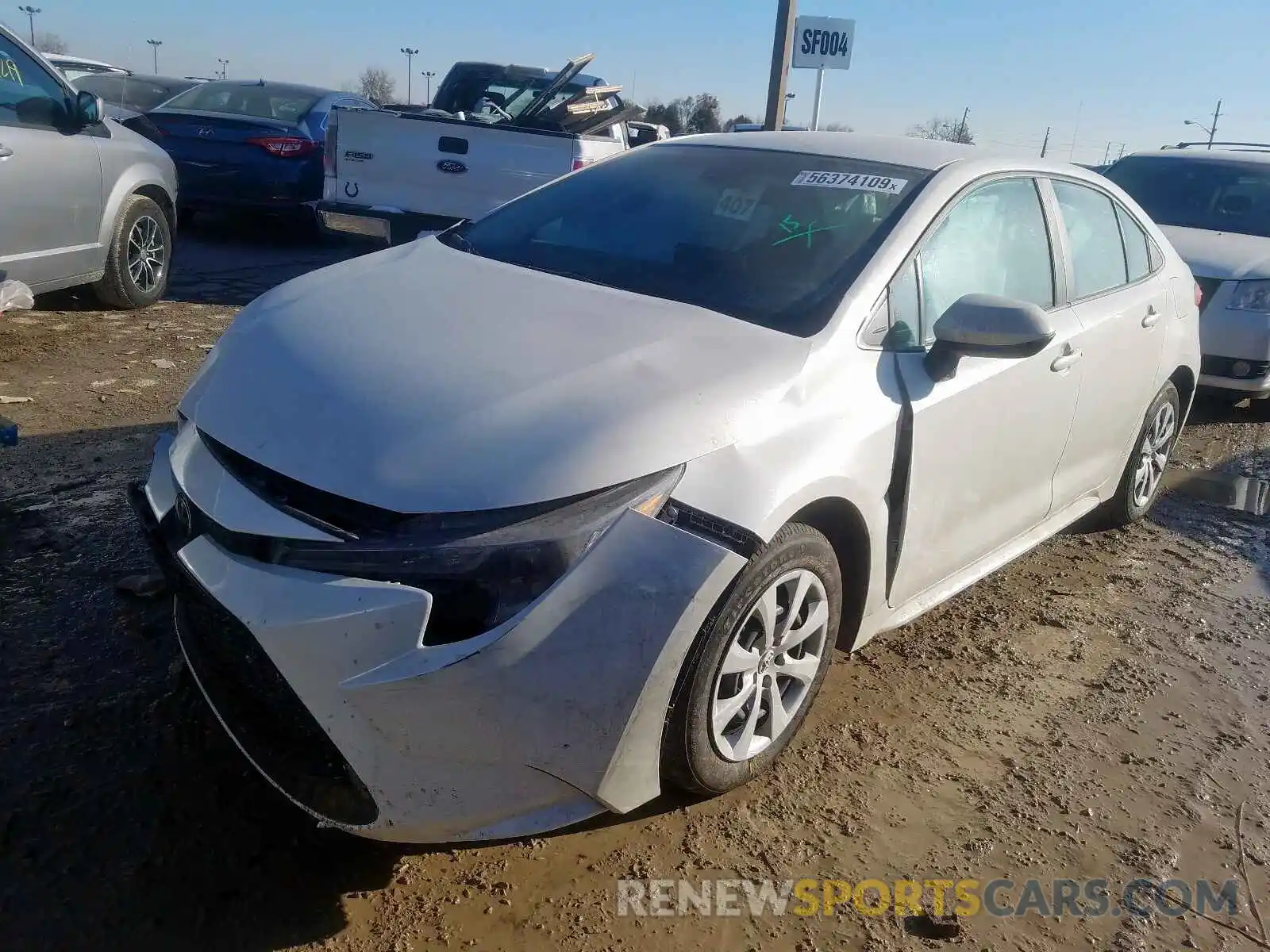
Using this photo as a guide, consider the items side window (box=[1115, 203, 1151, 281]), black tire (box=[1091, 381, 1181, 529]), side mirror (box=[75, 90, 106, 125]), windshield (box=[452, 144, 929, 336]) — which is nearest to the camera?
windshield (box=[452, 144, 929, 336])

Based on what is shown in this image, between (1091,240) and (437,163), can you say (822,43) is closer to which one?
(437,163)

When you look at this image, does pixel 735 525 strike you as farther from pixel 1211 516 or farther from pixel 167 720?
pixel 1211 516

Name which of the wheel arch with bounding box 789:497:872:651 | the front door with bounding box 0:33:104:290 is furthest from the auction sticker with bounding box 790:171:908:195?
the front door with bounding box 0:33:104:290

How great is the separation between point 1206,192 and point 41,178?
7960mm

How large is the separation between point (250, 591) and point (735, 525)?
998 mm

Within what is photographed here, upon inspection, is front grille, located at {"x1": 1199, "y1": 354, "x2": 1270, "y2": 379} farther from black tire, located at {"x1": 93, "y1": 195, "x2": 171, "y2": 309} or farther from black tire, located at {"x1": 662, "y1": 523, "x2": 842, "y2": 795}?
black tire, located at {"x1": 93, "y1": 195, "x2": 171, "y2": 309}

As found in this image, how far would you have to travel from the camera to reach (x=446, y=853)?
7.90 ft

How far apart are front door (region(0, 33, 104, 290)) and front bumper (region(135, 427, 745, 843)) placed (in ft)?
14.5

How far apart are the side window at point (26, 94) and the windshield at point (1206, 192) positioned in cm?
745

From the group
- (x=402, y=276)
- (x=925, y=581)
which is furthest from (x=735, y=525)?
(x=402, y=276)

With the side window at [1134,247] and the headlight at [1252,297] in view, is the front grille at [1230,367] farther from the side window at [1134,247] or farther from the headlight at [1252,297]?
the side window at [1134,247]

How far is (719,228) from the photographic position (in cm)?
321

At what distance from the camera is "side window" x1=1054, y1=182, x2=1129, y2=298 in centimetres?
379

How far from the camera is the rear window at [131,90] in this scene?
13484 mm
